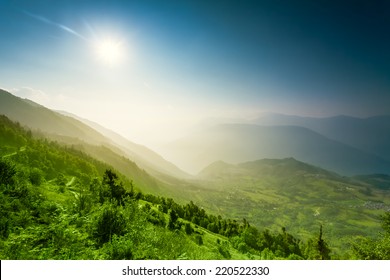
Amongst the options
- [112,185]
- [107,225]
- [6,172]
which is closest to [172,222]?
[112,185]

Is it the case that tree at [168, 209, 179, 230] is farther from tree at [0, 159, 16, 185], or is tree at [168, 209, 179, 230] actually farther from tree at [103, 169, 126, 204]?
tree at [0, 159, 16, 185]

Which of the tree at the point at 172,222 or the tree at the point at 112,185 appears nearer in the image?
the tree at the point at 112,185

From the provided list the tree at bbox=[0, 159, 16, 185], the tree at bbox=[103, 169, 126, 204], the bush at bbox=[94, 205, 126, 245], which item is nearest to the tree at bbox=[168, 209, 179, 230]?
the tree at bbox=[103, 169, 126, 204]

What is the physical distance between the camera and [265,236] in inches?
3302

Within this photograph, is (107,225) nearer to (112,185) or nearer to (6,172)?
(6,172)

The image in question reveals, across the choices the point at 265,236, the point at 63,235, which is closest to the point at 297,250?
the point at 265,236

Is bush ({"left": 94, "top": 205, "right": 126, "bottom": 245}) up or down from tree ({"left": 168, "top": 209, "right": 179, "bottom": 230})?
up

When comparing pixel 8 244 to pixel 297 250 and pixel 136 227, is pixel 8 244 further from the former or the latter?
pixel 297 250

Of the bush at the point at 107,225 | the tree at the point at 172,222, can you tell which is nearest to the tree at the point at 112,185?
the tree at the point at 172,222

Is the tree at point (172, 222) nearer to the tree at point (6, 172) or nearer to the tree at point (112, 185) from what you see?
the tree at point (112, 185)

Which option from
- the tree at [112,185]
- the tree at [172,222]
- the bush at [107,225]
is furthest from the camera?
the tree at [172,222]

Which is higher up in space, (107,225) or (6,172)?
(6,172)

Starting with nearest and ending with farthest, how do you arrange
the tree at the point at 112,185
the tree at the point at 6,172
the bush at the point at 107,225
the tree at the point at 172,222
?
the bush at the point at 107,225, the tree at the point at 6,172, the tree at the point at 112,185, the tree at the point at 172,222
